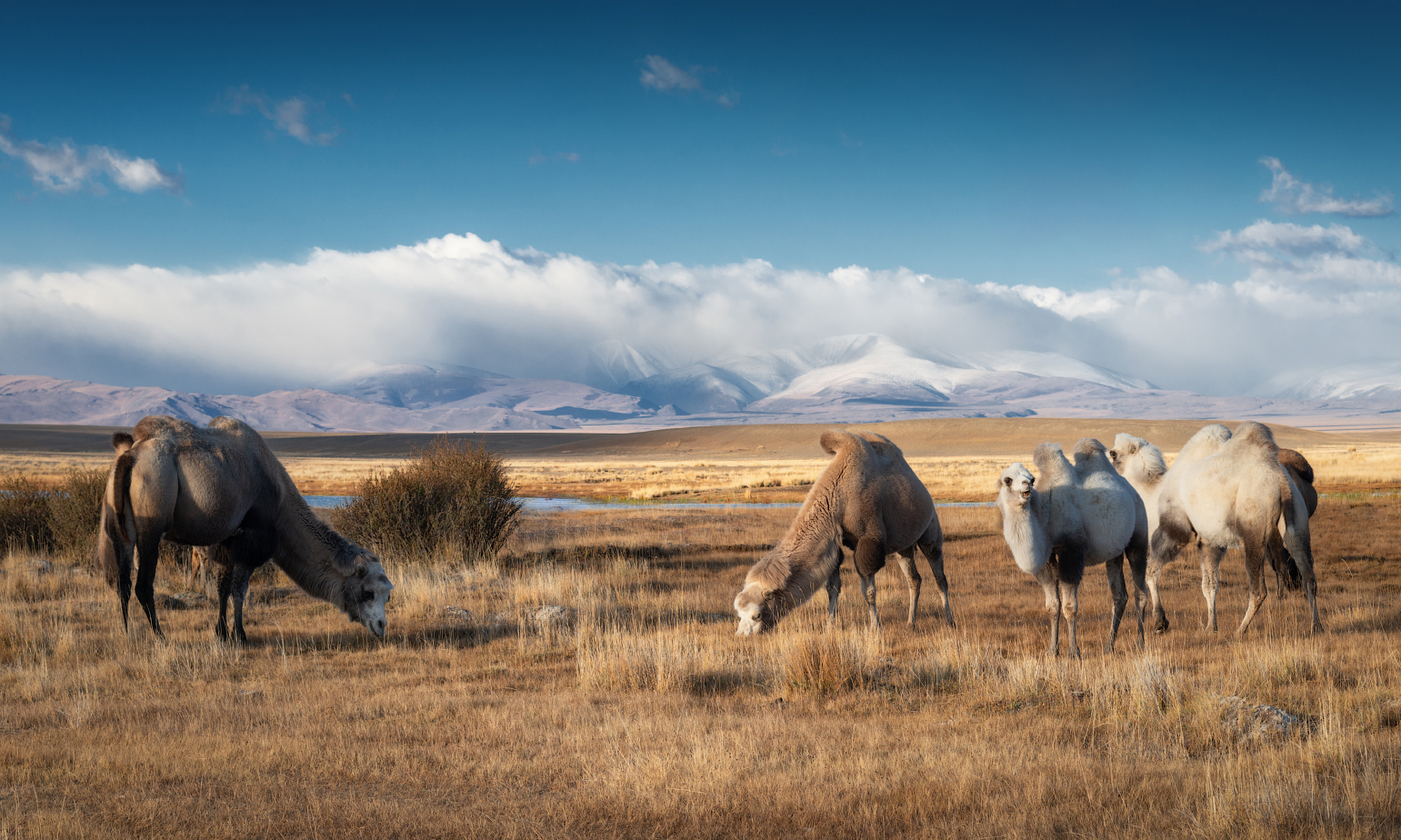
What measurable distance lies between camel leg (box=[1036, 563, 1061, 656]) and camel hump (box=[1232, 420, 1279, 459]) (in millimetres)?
3118

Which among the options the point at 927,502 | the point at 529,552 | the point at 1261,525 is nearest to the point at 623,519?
the point at 529,552

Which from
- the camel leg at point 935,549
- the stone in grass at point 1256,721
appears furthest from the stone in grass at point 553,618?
the stone in grass at point 1256,721

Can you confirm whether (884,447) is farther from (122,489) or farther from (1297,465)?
(122,489)

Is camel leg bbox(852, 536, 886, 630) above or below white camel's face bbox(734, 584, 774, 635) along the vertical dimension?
above

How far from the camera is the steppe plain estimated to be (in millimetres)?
4801

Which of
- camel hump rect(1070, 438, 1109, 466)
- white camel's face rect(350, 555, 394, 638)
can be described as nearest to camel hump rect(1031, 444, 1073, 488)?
camel hump rect(1070, 438, 1109, 466)

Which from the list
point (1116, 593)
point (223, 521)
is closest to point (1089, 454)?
point (1116, 593)

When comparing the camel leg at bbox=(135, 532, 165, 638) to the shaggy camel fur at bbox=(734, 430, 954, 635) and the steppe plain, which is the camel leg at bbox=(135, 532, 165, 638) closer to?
the steppe plain

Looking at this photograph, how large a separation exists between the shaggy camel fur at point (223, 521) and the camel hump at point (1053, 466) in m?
7.38

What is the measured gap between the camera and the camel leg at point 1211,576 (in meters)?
10.6

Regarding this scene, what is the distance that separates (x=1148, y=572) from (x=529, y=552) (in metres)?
12.9

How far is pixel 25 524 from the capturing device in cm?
1839

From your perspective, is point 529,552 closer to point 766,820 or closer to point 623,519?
point 623,519

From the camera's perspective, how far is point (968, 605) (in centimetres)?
1284
